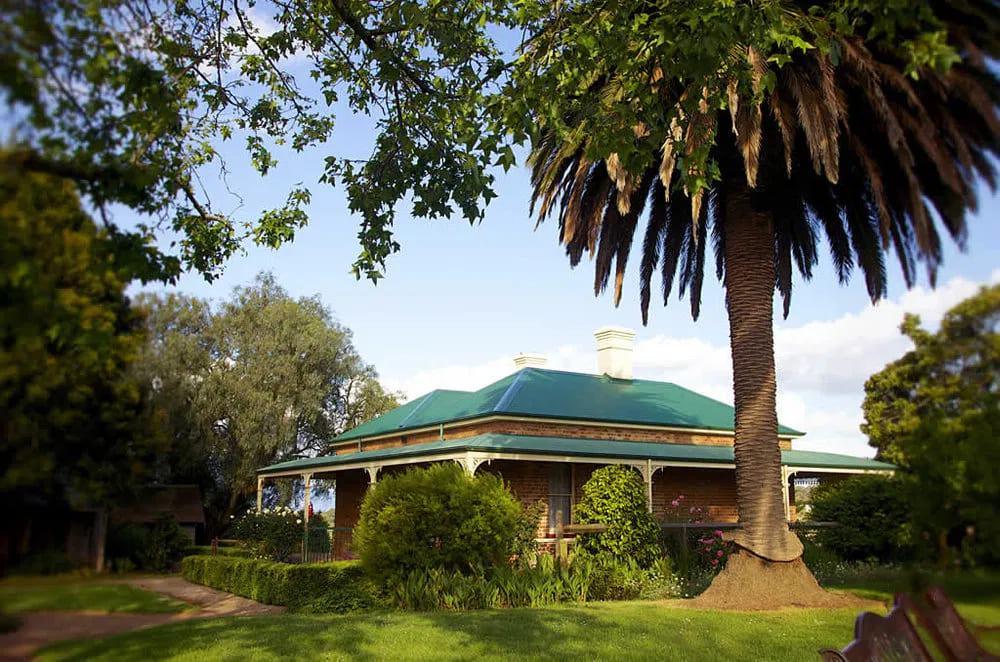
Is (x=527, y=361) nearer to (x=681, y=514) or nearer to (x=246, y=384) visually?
(x=681, y=514)

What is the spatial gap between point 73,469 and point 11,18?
3.28 feet

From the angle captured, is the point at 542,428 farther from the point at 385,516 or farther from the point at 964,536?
the point at 964,536

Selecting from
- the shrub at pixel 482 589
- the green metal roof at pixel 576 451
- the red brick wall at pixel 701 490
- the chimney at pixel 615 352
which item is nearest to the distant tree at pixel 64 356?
the shrub at pixel 482 589

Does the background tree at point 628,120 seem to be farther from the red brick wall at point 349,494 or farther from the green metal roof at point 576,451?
the red brick wall at point 349,494

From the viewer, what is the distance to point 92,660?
216cm

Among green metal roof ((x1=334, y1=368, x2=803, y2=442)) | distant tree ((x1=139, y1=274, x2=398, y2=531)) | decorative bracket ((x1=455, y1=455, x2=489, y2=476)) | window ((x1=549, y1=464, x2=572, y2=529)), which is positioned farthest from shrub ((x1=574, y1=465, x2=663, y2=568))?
distant tree ((x1=139, y1=274, x2=398, y2=531))

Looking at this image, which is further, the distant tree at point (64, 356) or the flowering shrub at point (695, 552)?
the flowering shrub at point (695, 552)

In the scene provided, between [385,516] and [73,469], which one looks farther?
[385,516]

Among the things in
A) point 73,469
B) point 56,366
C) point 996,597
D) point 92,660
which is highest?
point 56,366

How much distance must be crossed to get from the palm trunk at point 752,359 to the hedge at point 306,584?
20.8 feet

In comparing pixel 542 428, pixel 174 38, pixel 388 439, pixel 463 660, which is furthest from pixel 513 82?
pixel 388 439

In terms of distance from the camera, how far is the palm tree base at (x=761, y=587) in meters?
12.5

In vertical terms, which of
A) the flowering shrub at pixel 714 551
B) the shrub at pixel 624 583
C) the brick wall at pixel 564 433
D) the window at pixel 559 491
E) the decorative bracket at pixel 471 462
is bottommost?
the shrub at pixel 624 583

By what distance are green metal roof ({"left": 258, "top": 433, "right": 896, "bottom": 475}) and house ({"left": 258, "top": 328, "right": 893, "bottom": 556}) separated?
4 centimetres
